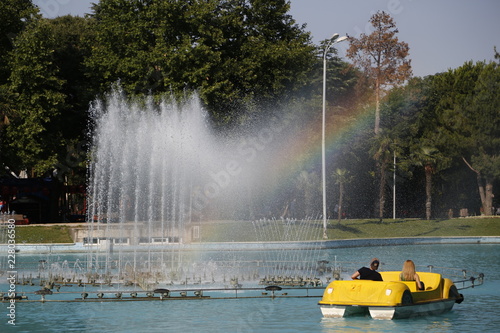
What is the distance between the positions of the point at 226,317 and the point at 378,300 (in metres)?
3.65

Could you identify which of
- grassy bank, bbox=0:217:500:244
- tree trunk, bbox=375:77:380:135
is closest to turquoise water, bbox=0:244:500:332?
grassy bank, bbox=0:217:500:244

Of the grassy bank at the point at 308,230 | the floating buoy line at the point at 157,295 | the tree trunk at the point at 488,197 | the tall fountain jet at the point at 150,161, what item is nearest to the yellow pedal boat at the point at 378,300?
the floating buoy line at the point at 157,295

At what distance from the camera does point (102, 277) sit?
27.2 metres

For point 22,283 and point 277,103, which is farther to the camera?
point 277,103

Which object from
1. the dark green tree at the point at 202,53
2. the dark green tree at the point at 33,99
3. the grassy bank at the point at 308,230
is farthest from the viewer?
the dark green tree at the point at 202,53

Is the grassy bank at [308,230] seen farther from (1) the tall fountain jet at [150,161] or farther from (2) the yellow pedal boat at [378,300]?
(2) the yellow pedal boat at [378,300]

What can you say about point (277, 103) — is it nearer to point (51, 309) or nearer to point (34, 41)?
point (34, 41)

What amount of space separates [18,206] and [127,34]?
1441cm

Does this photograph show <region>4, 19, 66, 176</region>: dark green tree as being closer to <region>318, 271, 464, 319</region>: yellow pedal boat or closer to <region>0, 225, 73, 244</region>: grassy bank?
<region>0, 225, 73, 244</region>: grassy bank

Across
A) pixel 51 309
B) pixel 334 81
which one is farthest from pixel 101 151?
pixel 334 81

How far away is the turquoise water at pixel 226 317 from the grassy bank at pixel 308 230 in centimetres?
2396

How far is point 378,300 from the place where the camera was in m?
18.3

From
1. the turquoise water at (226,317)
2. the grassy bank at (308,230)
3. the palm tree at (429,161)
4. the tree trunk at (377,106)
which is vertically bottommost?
the turquoise water at (226,317)

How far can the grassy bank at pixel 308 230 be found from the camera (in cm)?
4599
